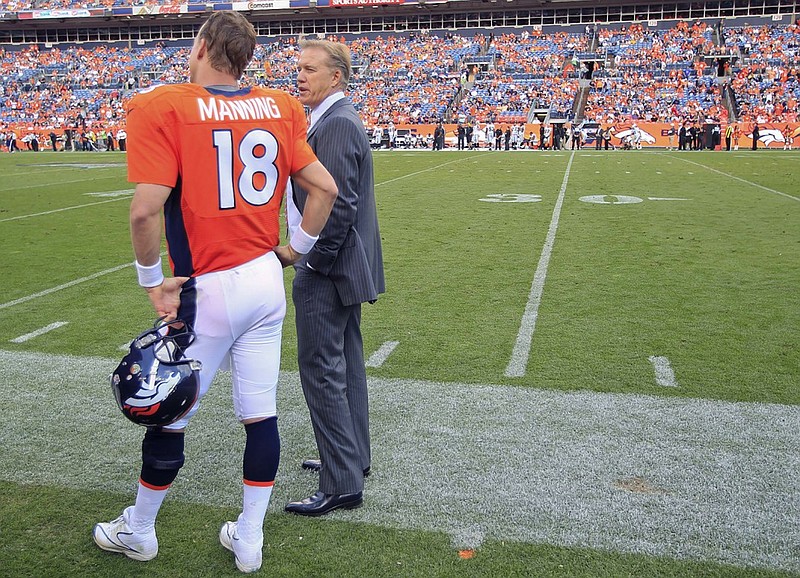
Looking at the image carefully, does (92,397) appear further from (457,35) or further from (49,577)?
(457,35)

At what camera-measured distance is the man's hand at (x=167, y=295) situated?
246cm

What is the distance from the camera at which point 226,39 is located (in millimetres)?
2451

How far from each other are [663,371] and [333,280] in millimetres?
2499

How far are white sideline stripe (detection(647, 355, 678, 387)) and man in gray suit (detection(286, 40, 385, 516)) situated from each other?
2.14 m

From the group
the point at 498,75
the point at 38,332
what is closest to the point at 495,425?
the point at 38,332

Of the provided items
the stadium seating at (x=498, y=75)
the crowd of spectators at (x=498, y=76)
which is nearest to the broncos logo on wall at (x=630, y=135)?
the crowd of spectators at (x=498, y=76)

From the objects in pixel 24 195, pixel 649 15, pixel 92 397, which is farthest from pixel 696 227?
pixel 649 15

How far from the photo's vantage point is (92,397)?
171 inches

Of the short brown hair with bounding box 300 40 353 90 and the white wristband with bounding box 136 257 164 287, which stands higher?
the short brown hair with bounding box 300 40 353 90

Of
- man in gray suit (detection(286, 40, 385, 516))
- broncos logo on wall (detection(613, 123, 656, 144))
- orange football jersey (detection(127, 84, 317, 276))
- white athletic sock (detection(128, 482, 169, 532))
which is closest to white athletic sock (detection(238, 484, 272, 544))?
white athletic sock (detection(128, 482, 169, 532))

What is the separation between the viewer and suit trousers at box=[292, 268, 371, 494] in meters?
3.13

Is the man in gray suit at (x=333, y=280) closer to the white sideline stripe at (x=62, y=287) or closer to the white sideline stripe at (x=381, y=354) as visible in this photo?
the white sideline stripe at (x=381, y=354)

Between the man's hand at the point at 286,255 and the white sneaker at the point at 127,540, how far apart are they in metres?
1.02

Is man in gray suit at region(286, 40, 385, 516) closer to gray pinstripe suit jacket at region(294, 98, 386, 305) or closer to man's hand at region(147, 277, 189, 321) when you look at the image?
gray pinstripe suit jacket at region(294, 98, 386, 305)
